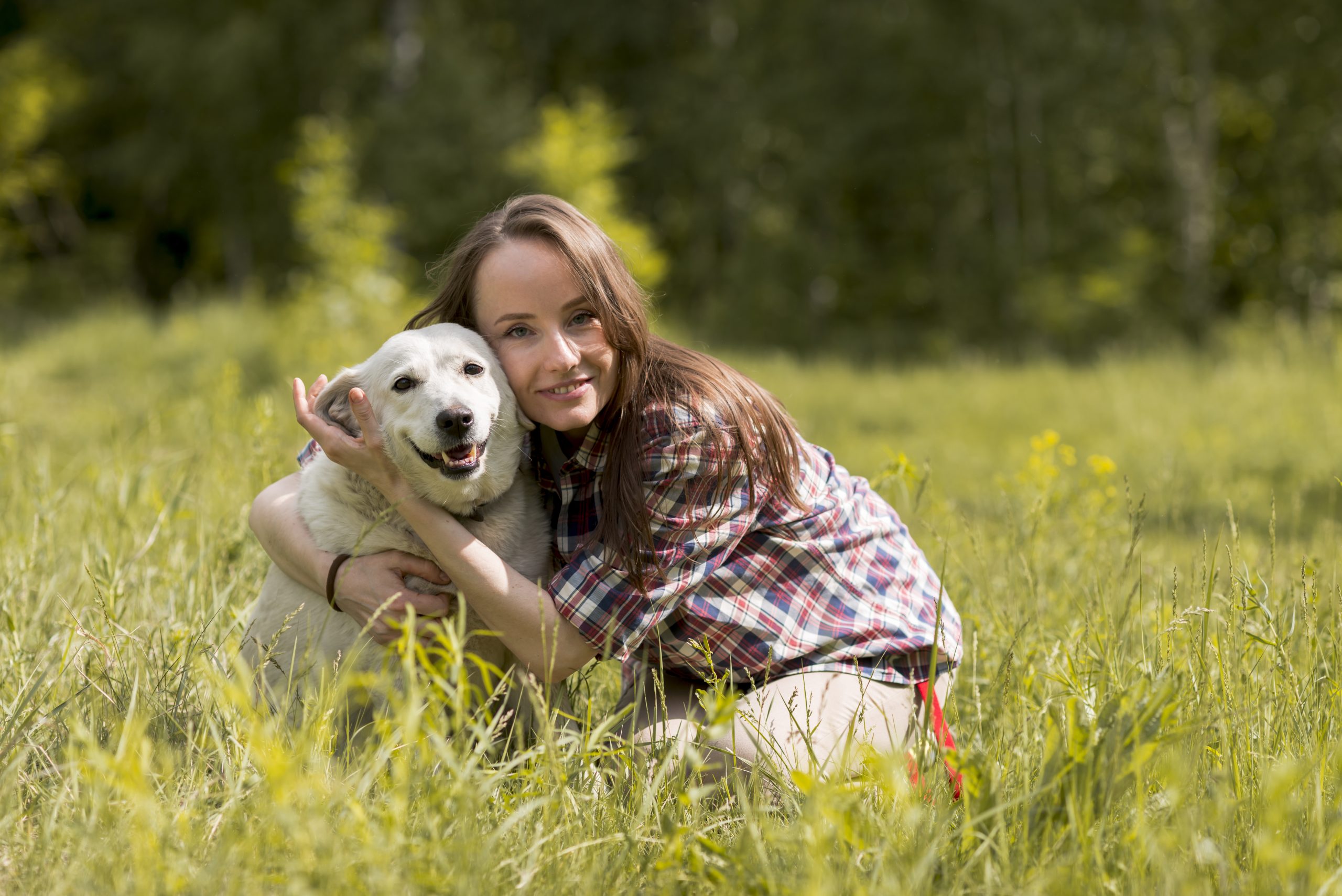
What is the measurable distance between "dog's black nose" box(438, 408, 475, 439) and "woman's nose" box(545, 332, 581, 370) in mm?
234

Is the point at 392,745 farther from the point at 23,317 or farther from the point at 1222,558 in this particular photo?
the point at 23,317

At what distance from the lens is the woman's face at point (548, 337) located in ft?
7.94

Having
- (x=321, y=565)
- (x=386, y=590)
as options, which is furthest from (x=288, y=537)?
(x=386, y=590)

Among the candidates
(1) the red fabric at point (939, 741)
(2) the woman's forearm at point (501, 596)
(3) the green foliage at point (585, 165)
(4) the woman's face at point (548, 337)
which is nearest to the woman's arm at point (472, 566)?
(2) the woman's forearm at point (501, 596)

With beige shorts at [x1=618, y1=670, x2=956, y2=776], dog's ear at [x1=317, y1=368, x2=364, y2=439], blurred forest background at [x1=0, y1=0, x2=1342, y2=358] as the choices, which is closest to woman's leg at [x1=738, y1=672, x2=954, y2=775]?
beige shorts at [x1=618, y1=670, x2=956, y2=776]

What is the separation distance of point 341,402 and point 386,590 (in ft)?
1.73

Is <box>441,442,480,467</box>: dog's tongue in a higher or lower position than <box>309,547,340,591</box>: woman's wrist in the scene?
higher

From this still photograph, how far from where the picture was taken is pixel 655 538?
2.31 m

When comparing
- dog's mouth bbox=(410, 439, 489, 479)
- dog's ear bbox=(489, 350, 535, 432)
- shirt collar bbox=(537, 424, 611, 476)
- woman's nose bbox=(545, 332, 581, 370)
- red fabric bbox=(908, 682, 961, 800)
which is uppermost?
woman's nose bbox=(545, 332, 581, 370)

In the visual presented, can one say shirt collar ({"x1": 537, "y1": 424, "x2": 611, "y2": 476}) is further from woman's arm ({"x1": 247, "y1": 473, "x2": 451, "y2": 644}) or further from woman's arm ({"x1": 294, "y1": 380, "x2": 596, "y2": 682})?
woman's arm ({"x1": 247, "y1": 473, "x2": 451, "y2": 644})

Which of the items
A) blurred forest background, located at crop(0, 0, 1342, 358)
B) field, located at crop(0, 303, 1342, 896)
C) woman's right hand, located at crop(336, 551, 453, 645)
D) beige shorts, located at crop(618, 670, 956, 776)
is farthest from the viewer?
blurred forest background, located at crop(0, 0, 1342, 358)

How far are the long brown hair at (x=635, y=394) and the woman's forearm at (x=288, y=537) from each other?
69cm

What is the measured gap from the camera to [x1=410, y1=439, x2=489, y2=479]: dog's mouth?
7.57 ft

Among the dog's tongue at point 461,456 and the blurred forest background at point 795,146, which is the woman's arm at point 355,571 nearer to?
the dog's tongue at point 461,456
